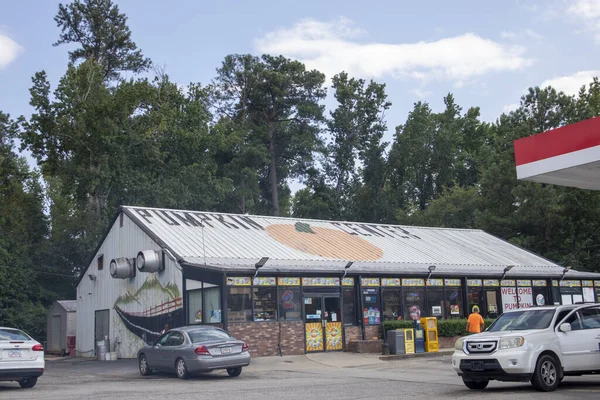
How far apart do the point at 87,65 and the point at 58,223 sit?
599 inches

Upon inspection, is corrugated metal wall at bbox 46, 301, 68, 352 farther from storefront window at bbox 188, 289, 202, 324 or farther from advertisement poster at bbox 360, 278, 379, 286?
advertisement poster at bbox 360, 278, 379, 286

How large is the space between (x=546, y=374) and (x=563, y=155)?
5.64 m

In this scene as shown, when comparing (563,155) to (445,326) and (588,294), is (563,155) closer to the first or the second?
(445,326)

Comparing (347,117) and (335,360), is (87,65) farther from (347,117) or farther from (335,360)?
(335,360)

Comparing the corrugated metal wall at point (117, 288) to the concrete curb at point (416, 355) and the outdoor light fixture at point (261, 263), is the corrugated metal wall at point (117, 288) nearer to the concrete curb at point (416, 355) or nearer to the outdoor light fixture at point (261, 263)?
the outdoor light fixture at point (261, 263)

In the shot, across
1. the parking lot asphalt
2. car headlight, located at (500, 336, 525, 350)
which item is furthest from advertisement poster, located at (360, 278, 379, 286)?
car headlight, located at (500, 336, 525, 350)

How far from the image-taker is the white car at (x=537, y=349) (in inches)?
540

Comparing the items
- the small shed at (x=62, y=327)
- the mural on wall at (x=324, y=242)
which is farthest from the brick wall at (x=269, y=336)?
the small shed at (x=62, y=327)

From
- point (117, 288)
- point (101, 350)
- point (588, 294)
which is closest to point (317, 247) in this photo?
point (117, 288)

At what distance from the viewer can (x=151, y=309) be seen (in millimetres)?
30828

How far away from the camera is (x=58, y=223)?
199 ft

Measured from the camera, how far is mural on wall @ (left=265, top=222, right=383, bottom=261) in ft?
110

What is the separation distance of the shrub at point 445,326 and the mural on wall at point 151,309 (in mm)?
8846

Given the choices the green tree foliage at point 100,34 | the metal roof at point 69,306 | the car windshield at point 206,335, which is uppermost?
the green tree foliage at point 100,34
